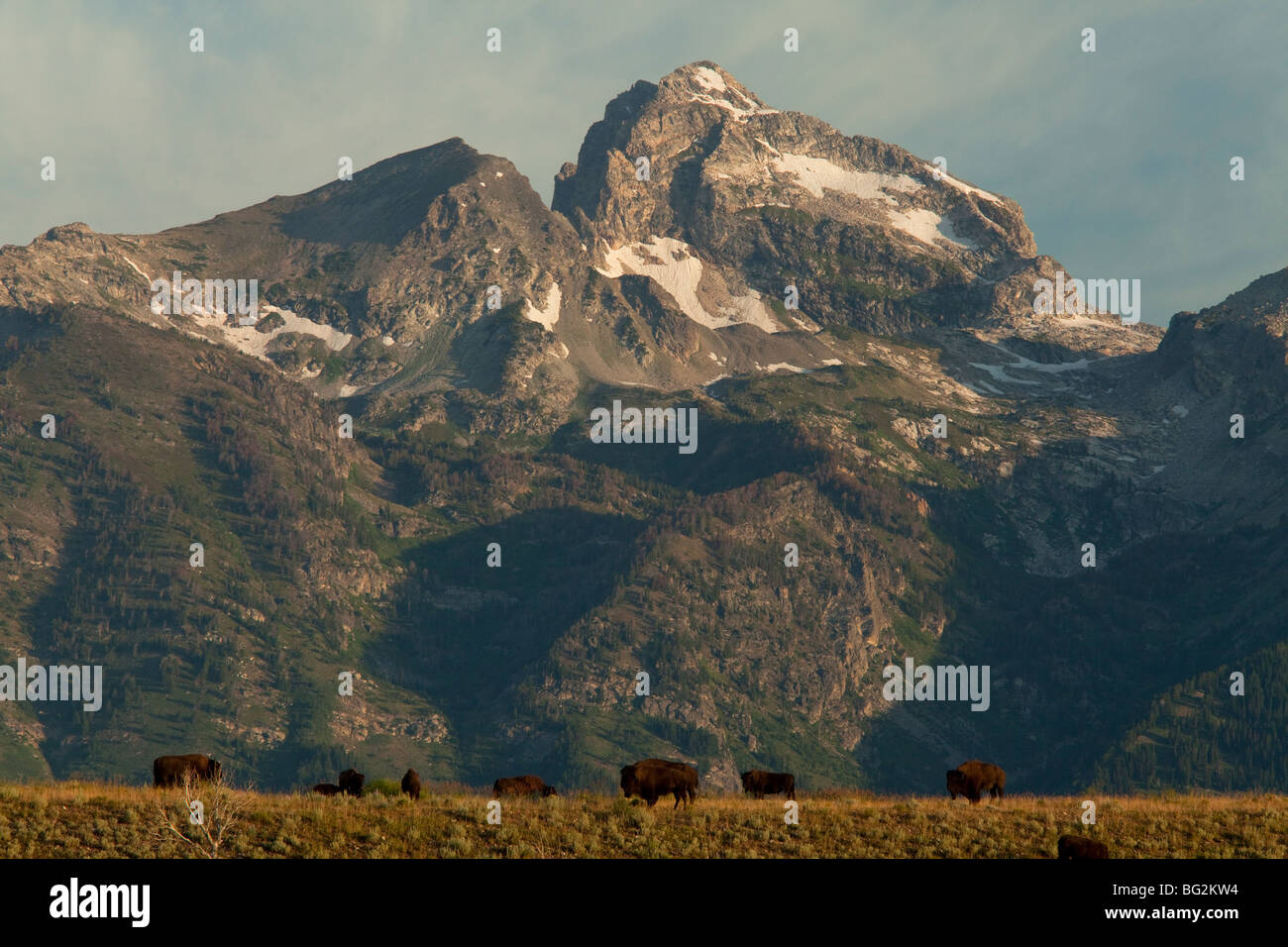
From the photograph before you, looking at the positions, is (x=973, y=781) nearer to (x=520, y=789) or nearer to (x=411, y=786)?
(x=520, y=789)

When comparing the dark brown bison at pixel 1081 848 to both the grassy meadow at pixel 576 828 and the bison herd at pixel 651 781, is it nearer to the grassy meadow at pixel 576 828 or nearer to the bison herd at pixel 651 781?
the bison herd at pixel 651 781

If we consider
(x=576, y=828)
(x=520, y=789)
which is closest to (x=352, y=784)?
(x=520, y=789)

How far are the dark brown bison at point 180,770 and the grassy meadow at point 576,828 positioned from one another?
98 centimetres

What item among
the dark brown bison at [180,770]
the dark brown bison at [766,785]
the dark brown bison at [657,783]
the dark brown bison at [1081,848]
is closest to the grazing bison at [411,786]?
the dark brown bison at [180,770]

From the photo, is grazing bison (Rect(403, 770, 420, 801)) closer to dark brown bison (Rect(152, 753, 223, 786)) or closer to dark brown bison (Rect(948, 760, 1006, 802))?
dark brown bison (Rect(152, 753, 223, 786))

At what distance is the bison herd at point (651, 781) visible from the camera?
48.7m

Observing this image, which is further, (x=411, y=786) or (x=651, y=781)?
(x=411, y=786)

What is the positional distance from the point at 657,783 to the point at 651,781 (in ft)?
0.75

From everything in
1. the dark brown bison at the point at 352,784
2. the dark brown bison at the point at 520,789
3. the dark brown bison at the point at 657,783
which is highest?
the dark brown bison at the point at 657,783

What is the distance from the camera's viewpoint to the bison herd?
1917 inches

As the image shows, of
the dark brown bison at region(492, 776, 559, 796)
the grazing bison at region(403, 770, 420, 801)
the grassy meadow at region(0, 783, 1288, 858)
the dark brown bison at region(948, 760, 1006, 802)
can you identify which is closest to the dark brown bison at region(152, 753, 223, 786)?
the grassy meadow at region(0, 783, 1288, 858)

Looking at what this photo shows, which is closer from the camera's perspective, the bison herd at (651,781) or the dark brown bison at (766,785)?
the bison herd at (651,781)

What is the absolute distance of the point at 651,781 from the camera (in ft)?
159
